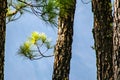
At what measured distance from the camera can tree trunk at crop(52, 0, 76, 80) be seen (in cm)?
397

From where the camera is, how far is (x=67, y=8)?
4027 mm

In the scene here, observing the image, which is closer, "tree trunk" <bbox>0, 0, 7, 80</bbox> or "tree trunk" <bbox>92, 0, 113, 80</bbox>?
"tree trunk" <bbox>0, 0, 7, 80</bbox>

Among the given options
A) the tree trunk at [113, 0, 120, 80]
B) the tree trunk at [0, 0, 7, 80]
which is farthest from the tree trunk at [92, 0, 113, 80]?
the tree trunk at [113, 0, 120, 80]

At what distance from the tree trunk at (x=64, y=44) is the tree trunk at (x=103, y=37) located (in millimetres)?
700

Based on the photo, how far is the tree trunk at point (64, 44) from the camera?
397cm

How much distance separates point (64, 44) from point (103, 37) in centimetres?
93

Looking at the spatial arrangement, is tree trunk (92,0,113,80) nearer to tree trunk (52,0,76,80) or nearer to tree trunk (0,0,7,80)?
tree trunk (52,0,76,80)

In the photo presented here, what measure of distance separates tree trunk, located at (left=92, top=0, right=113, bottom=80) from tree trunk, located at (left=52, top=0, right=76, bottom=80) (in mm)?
700

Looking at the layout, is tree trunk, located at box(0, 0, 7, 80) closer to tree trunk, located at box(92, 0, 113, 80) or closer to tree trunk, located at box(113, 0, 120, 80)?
tree trunk, located at box(113, 0, 120, 80)

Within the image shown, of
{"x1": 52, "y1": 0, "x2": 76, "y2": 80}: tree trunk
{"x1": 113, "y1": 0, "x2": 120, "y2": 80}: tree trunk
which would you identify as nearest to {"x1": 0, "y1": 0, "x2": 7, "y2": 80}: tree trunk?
{"x1": 113, "y1": 0, "x2": 120, "y2": 80}: tree trunk

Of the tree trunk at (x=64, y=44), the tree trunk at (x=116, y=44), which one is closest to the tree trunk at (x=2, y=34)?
the tree trunk at (x=116, y=44)

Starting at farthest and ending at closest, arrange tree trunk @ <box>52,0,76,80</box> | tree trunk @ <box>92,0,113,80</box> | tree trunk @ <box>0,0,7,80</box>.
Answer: tree trunk @ <box>52,0,76,80</box> → tree trunk @ <box>92,0,113,80</box> → tree trunk @ <box>0,0,7,80</box>

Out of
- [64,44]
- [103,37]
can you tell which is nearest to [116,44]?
[103,37]

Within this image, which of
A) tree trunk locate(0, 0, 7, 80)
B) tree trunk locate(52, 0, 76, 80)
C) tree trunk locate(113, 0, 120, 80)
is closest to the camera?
tree trunk locate(113, 0, 120, 80)
